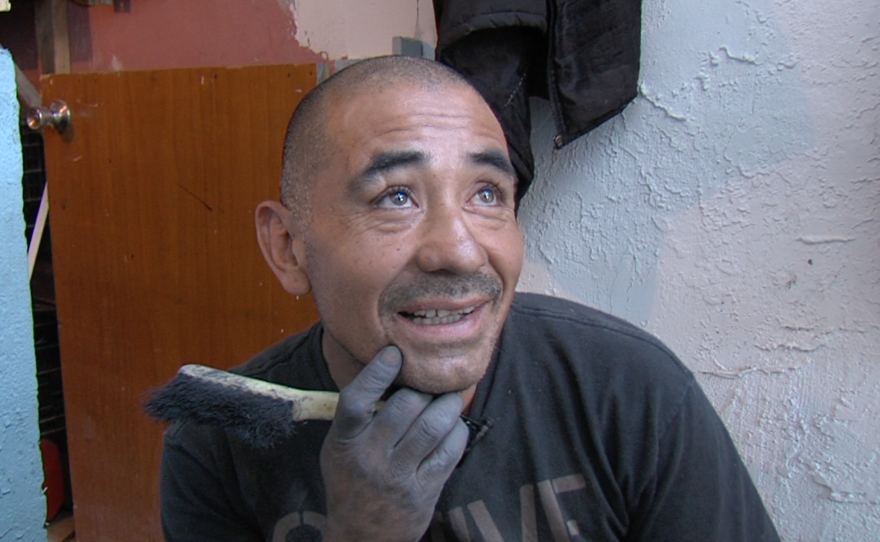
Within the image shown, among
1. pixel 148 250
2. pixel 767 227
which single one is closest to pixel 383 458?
pixel 767 227

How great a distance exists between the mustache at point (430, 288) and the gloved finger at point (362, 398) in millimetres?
88

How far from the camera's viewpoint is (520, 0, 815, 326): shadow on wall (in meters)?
1.55

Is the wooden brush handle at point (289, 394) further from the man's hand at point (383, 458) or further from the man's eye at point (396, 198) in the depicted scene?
the man's eye at point (396, 198)

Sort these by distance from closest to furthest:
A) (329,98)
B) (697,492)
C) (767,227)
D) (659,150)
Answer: (697,492) < (329,98) < (767,227) < (659,150)

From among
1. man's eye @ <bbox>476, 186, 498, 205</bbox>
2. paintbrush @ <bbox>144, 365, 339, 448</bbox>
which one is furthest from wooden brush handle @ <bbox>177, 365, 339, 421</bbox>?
man's eye @ <bbox>476, 186, 498, 205</bbox>

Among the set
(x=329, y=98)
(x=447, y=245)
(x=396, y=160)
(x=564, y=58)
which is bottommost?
(x=447, y=245)

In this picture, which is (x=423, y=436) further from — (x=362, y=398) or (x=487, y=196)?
(x=487, y=196)

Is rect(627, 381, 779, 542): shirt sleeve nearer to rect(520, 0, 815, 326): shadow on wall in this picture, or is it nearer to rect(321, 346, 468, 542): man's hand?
rect(321, 346, 468, 542): man's hand

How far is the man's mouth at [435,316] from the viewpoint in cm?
105

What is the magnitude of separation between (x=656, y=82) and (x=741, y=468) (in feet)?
3.09

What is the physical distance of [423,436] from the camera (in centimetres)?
100

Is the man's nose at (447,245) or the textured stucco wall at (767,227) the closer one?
the man's nose at (447,245)

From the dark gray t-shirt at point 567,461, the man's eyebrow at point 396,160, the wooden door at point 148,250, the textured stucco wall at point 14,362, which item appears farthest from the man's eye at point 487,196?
the textured stucco wall at point 14,362

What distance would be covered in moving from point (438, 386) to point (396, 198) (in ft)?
0.95
